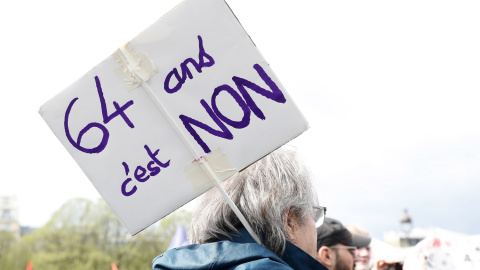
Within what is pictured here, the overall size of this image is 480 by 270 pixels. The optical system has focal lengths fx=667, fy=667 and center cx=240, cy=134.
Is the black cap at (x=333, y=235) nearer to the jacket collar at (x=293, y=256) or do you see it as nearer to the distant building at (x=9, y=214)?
the jacket collar at (x=293, y=256)

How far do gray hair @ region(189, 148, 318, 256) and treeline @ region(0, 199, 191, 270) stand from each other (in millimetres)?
29314

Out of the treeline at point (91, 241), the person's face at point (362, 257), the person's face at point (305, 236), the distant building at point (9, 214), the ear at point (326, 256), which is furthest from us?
the distant building at point (9, 214)

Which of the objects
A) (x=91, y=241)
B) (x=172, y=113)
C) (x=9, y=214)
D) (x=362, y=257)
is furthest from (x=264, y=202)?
(x=9, y=214)

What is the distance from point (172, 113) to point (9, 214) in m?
84.1

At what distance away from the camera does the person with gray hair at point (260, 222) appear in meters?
1.95

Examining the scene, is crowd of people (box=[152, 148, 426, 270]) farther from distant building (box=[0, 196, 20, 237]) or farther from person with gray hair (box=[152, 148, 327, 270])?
distant building (box=[0, 196, 20, 237])

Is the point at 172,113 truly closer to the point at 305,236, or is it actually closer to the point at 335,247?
the point at 305,236

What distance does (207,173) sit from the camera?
2094 mm

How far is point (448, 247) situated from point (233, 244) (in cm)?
297

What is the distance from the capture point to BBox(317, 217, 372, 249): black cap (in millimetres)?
4078

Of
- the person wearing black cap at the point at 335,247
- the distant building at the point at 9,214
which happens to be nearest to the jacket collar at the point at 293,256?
the person wearing black cap at the point at 335,247

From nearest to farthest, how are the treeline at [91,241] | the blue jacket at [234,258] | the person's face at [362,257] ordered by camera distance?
the blue jacket at [234,258]
the person's face at [362,257]
the treeline at [91,241]

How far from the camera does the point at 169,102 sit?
2.13 m

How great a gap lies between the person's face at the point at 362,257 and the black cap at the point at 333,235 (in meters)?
0.25
